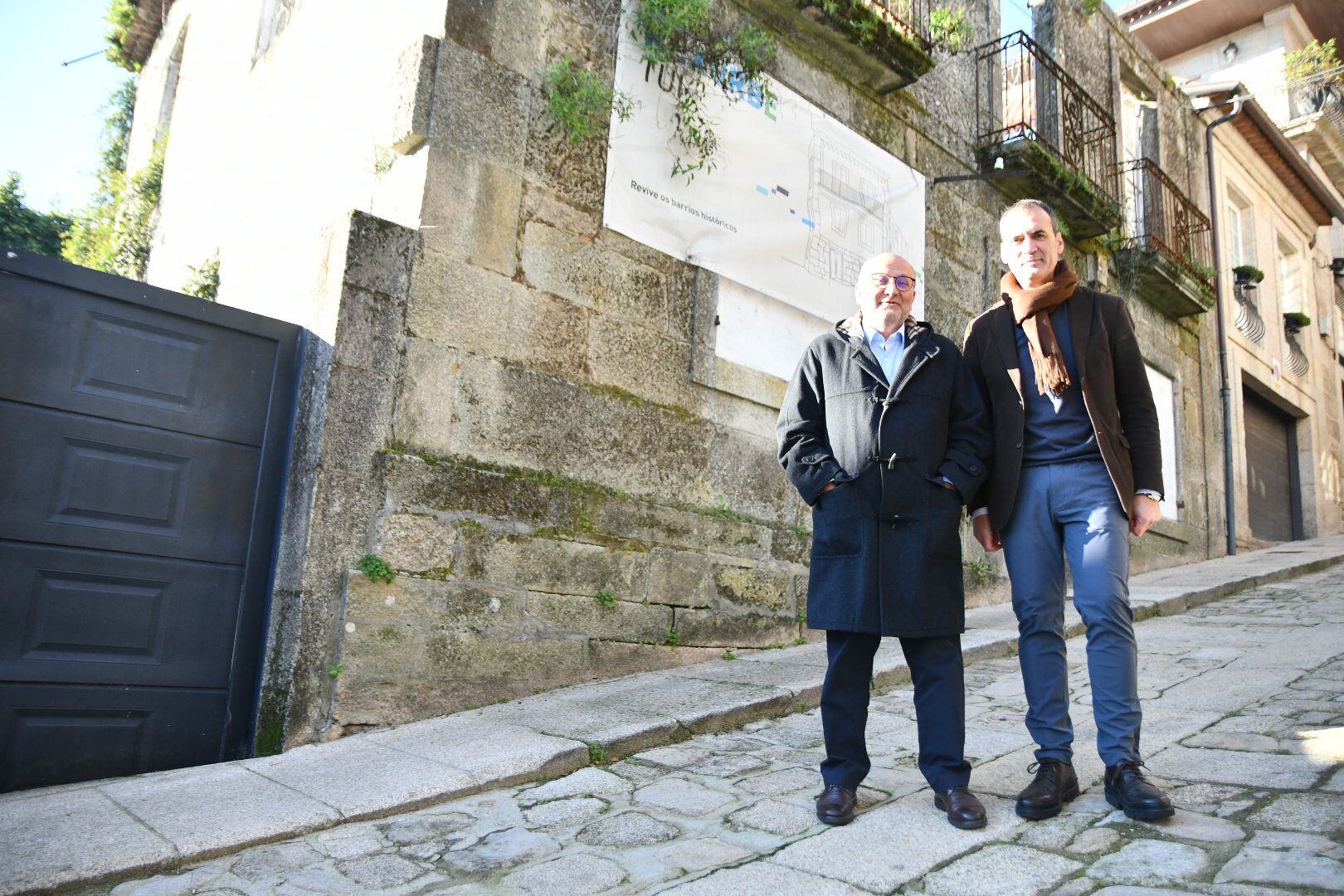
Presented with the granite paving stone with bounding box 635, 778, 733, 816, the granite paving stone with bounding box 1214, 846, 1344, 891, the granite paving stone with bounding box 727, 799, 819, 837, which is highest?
the granite paving stone with bounding box 1214, 846, 1344, 891

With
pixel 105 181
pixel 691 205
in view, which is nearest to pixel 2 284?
pixel 691 205

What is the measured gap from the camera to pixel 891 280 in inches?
115

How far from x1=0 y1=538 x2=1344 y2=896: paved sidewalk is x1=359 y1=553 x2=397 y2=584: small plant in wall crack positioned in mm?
590

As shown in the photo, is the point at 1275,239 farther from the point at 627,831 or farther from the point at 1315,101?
the point at 627,831

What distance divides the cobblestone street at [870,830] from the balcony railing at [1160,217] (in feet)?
25.7

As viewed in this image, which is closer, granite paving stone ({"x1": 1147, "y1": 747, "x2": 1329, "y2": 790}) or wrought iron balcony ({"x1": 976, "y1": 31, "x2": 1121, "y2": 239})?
granite paving stone ({"x1": 1147, "y1": 747, "x2": 1329, "y2": 790})

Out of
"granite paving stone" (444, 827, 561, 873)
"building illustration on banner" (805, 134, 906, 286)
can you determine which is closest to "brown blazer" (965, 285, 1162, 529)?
"granite paving stone" (444, 827, 561, 873)

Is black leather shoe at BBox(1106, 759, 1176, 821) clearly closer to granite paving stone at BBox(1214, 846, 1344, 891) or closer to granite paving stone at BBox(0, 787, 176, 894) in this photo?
granite paving stone at BBox(1214, 846, 1344, 891)

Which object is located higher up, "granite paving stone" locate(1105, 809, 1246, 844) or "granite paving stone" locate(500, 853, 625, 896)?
"granite paving stone" locate(1105, 809, 1246, 844)

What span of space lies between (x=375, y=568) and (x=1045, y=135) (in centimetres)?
773

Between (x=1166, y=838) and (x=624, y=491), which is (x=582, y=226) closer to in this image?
(x=624, y=491)

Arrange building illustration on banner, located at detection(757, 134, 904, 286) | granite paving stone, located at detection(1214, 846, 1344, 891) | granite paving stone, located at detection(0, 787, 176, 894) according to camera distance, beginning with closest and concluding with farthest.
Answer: granite paving stone, located at detection(1214, 846, 1344, 891) → granite paving stone, located at detection(0, 787, 176, 894) → building illustration on banner, located at detection(757, 134, 904, 286)

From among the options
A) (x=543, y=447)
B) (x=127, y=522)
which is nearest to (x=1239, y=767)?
(x=543, y=447)

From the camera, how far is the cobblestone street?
7.12ft
